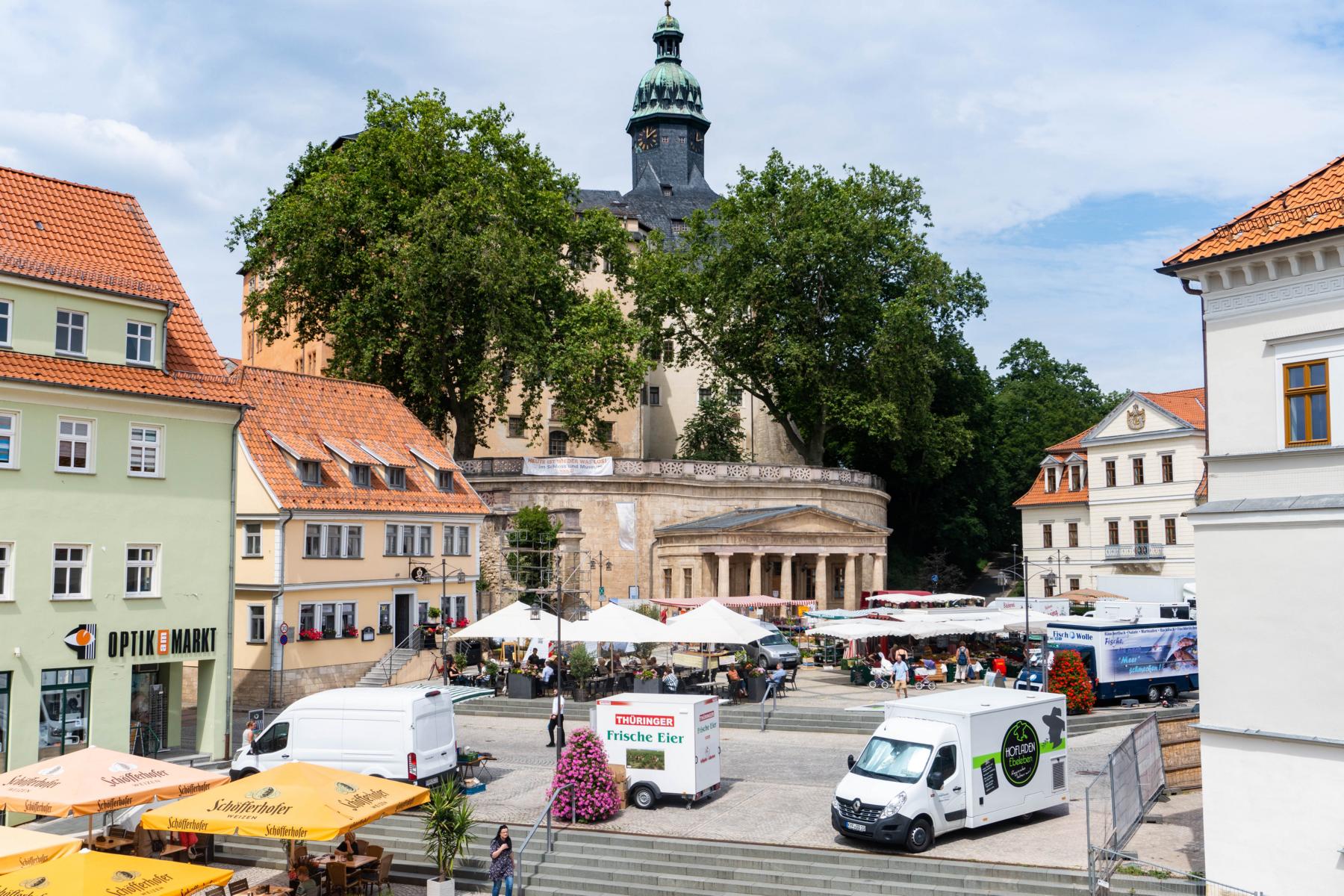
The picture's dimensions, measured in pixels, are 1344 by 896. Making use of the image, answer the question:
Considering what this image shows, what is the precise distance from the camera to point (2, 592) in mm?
26156

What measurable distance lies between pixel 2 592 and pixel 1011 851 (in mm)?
20705

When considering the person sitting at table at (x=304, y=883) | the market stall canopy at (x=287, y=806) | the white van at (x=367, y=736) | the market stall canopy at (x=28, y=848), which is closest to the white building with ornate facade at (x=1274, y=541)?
the market stall canopy at (x=287, y=806)

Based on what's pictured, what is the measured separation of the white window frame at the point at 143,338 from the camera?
28984 millimetres

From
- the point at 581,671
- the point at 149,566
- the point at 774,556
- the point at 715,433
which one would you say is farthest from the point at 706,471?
the point at 149,566

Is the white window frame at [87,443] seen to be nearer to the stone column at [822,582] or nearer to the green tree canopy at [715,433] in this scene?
the stone column at [822,582]

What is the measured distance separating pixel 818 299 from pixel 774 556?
15.5 meters

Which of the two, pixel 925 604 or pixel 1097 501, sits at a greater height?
pixel 1097 501

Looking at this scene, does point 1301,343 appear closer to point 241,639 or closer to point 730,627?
point 730,627

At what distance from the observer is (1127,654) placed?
33.4 metres

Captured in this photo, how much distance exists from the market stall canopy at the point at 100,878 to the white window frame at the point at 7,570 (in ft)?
42.5

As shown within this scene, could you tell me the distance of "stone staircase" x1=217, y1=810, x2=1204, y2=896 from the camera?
18141 millimetres

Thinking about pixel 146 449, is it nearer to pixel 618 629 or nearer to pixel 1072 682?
pixel 618 629

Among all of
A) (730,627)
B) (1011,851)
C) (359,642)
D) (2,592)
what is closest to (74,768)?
(2,592)

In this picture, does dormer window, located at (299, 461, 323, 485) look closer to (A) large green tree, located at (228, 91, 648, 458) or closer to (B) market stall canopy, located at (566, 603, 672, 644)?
(B) market stall canopy, located at (566, 603, 672, 644)
